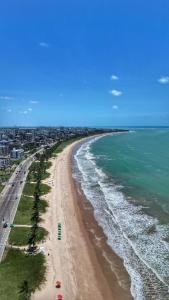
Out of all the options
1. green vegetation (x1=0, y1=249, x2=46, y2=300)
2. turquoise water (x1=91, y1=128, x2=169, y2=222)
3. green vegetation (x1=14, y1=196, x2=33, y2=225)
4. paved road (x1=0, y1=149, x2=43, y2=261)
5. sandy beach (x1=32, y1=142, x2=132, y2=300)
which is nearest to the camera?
green vegetation (x1=0, y1=249, x2=46, y2=300)

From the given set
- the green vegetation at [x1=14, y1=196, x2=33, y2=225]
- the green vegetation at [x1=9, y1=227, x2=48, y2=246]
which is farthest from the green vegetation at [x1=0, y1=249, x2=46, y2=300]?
the green vegetation at [x1=14, y1=196, x2=33, y2=225]

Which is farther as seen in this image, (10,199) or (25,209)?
(10,199)

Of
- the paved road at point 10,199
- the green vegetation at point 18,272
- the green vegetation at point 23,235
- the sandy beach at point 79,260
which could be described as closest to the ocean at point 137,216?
the sandy beach at point 79,260

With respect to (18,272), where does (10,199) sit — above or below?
above

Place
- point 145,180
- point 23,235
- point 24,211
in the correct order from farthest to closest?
point 145,180 → point 24,211 → point 23,235

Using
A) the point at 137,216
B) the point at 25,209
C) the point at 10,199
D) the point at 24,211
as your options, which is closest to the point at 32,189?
the point at 10,199

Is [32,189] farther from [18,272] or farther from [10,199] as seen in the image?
[18,272]

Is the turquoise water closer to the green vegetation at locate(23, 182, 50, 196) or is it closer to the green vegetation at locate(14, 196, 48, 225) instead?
the green vegetation at locate(23, 182, 50, 196)
